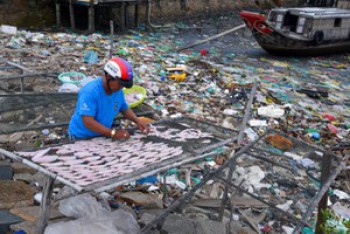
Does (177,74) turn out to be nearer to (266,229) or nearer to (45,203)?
(266,229)

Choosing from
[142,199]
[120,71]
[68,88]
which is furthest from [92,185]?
[68,88]

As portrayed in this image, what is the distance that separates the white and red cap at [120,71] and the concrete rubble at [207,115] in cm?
139

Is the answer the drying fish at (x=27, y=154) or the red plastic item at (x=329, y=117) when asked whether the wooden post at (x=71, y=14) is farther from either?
the drying fish at (x=27, y=154)

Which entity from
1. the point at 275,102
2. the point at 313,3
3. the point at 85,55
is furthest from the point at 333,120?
the point at 313,3

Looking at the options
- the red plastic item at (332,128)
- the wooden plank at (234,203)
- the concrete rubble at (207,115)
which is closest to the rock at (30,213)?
the concrete rubble at (207,115)

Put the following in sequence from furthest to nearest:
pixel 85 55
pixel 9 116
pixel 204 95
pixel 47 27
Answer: pixel 47 27, pixel 85 55, pixel 204 95, pixel 9 116

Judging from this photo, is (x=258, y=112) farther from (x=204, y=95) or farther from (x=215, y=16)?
(x=215, y=16)

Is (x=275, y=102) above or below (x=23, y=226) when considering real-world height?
below

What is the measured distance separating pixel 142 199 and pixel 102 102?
141 centimetres

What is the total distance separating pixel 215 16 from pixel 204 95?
14.8 m

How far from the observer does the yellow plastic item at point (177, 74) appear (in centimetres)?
983

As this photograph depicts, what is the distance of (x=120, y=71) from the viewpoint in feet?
11.2

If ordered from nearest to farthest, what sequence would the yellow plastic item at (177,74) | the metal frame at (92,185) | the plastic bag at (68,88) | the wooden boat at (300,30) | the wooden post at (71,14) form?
the metal frame at (92,185), the plastic bag at (68,88), the yellow plastic item at (177,74), the wooden boat at (300,30), the wooden post at (71,14)

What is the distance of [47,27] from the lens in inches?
648
